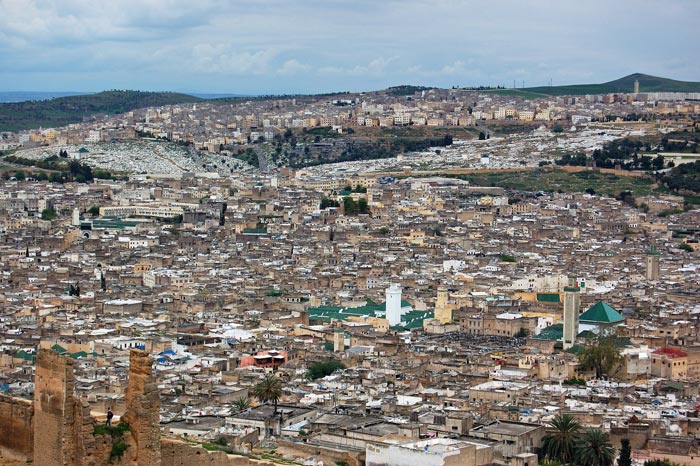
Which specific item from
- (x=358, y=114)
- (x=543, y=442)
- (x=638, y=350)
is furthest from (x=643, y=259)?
(x=358, y=114)

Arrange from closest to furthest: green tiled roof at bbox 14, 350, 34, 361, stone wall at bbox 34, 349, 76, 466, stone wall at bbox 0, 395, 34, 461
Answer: stone wall at bbox 34, 349, 76, 466
stone wall at bbox 0, 395, 34, 461
green tiled roof at bbox 14, 350, 34, 361

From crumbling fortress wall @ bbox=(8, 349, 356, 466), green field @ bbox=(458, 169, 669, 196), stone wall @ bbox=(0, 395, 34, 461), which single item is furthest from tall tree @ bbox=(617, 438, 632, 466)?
green field @ bbox=(458, 169, 669, 196)

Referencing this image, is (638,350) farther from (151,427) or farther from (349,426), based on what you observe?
(151,427)

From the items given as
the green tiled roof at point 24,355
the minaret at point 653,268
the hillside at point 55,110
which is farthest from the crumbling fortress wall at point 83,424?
the hillside at point 55,110

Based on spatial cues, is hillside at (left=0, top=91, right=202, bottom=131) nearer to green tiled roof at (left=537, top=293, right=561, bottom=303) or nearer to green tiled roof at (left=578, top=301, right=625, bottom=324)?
green tiled roof at (left=537, top=293, right=561, bottom=303)

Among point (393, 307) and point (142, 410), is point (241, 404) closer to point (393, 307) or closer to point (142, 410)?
point (142, 410)

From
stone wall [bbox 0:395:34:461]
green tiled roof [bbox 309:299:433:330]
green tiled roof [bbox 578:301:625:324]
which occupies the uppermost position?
stone wall [bbox 0:395:34:461]

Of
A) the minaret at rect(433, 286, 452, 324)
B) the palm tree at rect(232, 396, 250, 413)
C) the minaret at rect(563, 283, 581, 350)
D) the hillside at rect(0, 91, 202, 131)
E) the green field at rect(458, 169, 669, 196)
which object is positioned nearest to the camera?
the palm tree at rect(232, 396, 250, 413)
